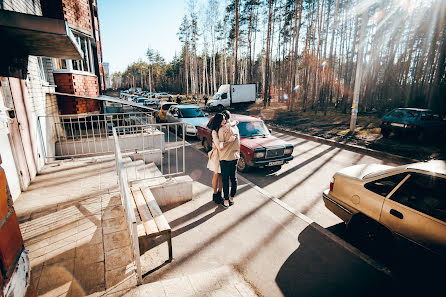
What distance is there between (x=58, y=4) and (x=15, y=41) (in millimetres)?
5685

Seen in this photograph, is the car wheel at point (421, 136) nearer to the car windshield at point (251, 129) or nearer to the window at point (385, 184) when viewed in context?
the car windshield at point (251, 129)

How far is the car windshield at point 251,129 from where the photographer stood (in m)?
7.83

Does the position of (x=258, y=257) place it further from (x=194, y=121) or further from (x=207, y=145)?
(x=194, y=121)

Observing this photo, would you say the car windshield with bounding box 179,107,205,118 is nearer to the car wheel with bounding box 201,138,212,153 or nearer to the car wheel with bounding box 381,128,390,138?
the car wheel with bounding box 201,138,212,153

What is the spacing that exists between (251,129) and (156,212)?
5.10 meters

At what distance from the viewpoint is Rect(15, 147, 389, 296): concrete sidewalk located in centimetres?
273

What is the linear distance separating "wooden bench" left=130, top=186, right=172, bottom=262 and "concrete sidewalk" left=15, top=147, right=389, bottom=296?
0.98 ft

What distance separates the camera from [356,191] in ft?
12.8

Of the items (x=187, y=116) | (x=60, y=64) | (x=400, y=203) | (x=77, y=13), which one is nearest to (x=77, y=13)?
(x=77, y=13)

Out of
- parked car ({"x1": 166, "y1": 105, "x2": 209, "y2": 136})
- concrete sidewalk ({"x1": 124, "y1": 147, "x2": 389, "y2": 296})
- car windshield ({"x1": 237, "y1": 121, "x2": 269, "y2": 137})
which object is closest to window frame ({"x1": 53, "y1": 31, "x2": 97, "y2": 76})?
parked car ({"x1": 166, "y1": 105, "x2": 209, "y2": 136})

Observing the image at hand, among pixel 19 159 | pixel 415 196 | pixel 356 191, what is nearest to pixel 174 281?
pixel 356 191

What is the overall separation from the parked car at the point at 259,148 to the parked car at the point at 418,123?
7733mm

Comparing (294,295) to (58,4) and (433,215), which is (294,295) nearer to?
(433,215)

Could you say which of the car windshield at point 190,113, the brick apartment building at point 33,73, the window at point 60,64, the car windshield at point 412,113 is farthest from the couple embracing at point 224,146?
the car windshield at point 412,113
